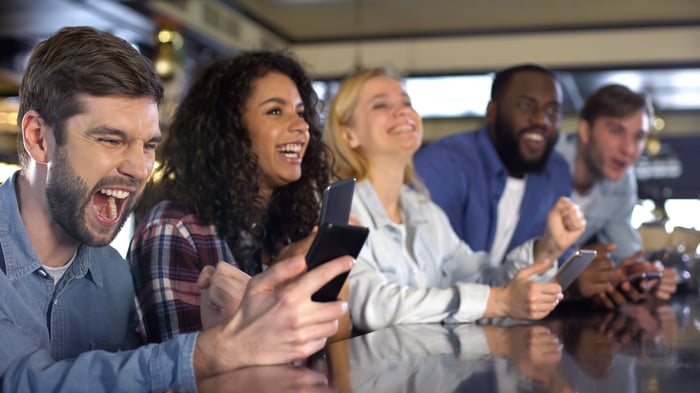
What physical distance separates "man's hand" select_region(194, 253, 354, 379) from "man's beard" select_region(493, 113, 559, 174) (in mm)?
2043

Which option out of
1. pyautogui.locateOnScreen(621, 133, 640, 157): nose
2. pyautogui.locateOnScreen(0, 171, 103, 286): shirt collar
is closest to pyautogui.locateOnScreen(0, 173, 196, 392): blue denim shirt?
pyautogui.locateOnScreen(0, 171, 103, 286): shirt collar

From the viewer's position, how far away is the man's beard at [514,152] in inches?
116

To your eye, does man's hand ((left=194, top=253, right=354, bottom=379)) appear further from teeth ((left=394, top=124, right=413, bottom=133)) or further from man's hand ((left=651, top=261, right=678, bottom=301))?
man's hand ((left=651, top=261, right=678, bottom=301))

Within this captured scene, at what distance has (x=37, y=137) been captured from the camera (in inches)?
47.9

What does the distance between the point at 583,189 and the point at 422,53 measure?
17.6 feet

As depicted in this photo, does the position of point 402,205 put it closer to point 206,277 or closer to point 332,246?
point 206,277

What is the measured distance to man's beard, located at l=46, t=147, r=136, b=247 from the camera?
3.94ft

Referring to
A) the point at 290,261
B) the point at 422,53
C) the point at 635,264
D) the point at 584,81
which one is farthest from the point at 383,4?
the point at 290,261

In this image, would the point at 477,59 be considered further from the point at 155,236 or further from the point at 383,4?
the point at 155,236

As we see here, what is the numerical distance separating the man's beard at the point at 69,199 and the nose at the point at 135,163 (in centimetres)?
3

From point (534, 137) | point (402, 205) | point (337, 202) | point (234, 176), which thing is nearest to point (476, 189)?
point (534, 137)

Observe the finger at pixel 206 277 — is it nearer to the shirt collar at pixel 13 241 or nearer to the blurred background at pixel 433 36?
the shirt collar at pixel 13 241

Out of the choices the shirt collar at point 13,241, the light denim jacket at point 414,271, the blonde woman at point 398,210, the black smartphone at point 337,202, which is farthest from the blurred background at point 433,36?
the black smartphone at point 337,202

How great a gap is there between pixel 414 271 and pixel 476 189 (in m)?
0.75
